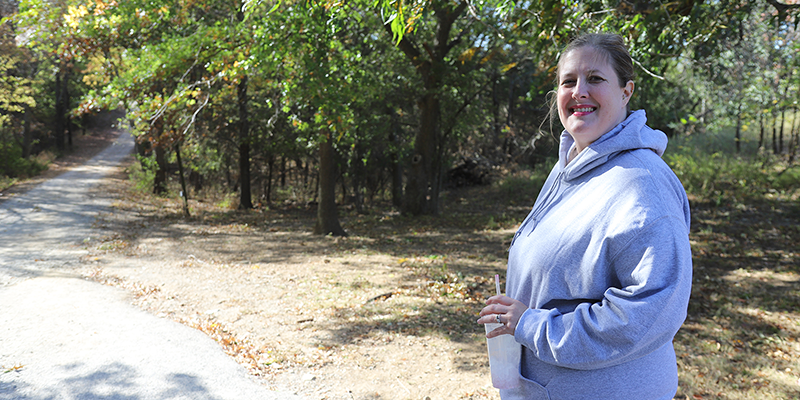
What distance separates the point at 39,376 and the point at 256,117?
43.4 ft

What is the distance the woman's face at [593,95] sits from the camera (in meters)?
1.58

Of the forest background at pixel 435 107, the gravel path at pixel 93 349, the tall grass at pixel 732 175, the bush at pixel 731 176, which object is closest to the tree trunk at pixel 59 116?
the forest background at pixel 435 107

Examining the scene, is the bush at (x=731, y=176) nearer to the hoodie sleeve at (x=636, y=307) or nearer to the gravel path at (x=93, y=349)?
the gravel path at (x=93, y=349)

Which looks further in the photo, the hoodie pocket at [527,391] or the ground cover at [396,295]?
the ground cover at [396,295]

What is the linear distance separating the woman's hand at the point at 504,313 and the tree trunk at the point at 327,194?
416 inches

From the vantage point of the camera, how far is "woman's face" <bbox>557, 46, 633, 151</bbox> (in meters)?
1.58

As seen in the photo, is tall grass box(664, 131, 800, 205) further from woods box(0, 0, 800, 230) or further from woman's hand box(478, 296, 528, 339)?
woman's hand box(478, 296, 528, 339)

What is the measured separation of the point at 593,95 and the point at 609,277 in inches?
22.5

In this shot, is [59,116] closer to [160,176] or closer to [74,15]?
[160,176]

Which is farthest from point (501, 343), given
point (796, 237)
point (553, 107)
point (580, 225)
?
point (796, 237)

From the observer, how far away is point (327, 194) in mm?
12344

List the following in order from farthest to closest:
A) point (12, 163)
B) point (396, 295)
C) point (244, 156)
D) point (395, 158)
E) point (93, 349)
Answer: point (12, 163) < point (395, 158) < point (244, 156) < point (396, 295) < point (93, 349)

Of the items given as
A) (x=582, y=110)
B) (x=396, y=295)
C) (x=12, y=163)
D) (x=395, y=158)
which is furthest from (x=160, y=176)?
(x=582, y=110)

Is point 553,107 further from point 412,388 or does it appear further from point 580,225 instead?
point 412,388
